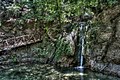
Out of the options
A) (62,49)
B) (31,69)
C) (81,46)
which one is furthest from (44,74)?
(81,46)

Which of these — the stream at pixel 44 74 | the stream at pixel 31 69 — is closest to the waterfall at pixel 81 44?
the stream at pixel 31 69

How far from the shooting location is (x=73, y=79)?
8.95 meters

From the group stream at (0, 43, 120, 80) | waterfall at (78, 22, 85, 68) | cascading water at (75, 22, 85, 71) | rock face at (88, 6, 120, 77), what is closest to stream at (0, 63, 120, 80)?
stream at (0, 43, 120, 80)

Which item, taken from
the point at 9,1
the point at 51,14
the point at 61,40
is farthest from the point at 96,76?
the point at 9,1

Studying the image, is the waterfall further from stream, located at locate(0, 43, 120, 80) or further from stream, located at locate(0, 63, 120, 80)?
stream, located at locate(0, 63, 120, 80)

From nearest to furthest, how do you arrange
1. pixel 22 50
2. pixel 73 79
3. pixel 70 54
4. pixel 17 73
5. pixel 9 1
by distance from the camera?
pixel 73 79 → pixel 17 73 → pixel 70 54 → pixel 22 50 → pixel 9 1

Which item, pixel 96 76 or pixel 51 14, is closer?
pixel 96 76

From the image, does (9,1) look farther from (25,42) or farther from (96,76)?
(96,76)

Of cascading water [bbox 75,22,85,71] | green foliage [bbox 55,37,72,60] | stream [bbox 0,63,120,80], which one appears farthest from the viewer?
green foliage [bbox 55,37,72,60]

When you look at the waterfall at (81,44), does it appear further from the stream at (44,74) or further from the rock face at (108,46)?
the stream at (44,74)

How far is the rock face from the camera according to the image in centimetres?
966

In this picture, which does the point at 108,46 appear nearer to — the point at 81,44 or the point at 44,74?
the point at 81,44

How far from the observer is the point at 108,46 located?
10.1 meters

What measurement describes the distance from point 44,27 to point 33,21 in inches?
26.6
